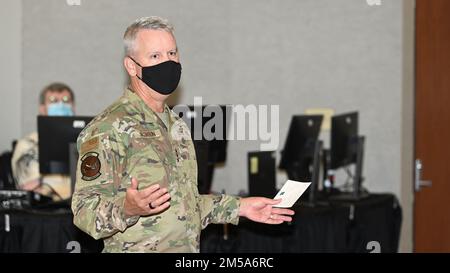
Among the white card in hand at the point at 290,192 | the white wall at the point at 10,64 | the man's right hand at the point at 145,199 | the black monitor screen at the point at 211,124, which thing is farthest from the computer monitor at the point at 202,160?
the white wall at the point at 10,64

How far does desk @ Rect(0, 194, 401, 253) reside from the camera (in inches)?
180

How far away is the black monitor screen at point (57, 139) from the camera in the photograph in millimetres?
4895

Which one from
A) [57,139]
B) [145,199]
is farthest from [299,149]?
[145,199]

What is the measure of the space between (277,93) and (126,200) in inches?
168

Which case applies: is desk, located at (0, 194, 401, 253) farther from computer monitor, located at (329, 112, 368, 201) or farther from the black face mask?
the black face mask

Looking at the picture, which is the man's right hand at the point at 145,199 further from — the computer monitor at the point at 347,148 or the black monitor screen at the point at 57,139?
the computer monitor at the point at 347,148

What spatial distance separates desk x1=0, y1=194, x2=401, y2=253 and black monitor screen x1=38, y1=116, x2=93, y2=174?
0.37 m

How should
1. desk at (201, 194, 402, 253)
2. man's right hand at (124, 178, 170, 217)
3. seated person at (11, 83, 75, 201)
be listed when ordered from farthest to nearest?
seated person at (11, 83, 75, 201) < desk at (201, 194, 402, 253) < man's right hand at (124, 178, 170, 217)

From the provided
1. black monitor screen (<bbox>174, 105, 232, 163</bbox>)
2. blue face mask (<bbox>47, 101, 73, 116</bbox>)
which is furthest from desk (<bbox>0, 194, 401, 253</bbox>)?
blue face mask (<bbox>47, 101, 73, 116</bbox>)

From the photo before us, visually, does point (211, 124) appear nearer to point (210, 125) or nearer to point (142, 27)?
point (210, 125)

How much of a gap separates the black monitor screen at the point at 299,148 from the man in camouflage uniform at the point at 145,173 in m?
2.63

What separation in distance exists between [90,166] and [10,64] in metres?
4.45

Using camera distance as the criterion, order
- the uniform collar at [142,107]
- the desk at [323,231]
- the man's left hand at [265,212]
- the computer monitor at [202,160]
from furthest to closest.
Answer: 1. the desk at [323,231]
2. the computer monitor at [202,160]
3. the man's left hand at [265,212]
4. the uniform collar at [142,107]

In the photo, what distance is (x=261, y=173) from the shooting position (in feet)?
16.3
